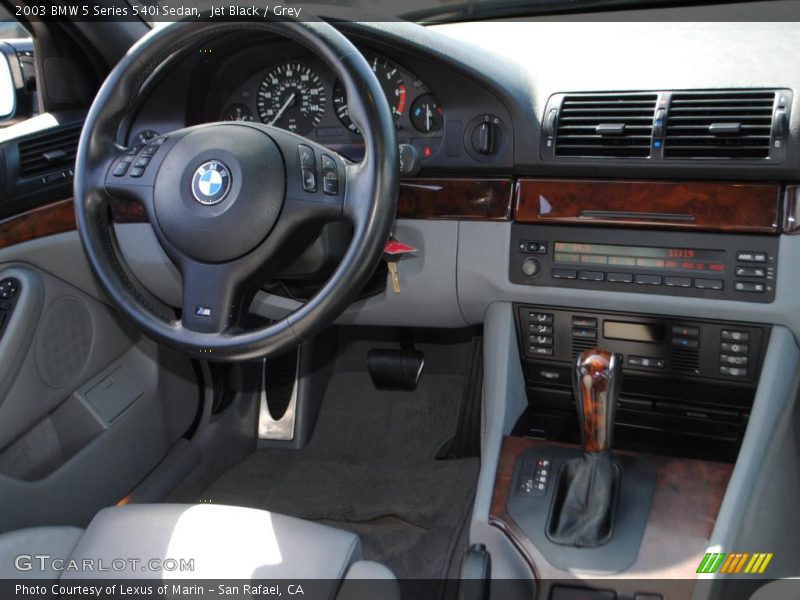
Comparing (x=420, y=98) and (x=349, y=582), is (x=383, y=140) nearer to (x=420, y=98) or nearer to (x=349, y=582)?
(x=420, y=98)

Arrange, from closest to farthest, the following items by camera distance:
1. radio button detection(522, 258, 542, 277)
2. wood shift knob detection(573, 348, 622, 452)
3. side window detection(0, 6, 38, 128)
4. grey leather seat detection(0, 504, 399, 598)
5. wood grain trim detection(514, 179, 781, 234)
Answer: grey leather seat detection(0, 504, 399, 598)
wood shift knob detection(573, 348, 622, 452)
wood grain trim detection(514, 179, 781, 234)
radio button detection(522, 258, 542, 277)
side window detection(0, 6, 38, 128)

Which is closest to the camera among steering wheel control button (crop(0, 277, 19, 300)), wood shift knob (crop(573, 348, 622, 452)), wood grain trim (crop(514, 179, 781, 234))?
wood shift knob (crop(573, 348, 622, 452))

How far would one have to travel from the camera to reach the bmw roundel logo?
1459 mm

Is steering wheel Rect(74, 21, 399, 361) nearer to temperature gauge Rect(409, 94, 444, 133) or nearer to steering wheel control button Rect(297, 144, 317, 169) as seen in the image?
steering wheel control button Rect(297, 144, 317, 169)

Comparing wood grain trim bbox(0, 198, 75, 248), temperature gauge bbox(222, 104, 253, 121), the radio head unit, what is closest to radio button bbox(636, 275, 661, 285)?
the radio head unit

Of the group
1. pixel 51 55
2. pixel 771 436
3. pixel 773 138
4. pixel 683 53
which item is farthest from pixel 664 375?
pixel 51 55

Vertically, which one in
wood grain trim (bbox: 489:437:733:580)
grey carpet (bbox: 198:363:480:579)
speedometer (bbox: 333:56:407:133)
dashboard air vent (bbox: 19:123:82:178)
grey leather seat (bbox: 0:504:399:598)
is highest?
speedometer (bbox: 333:56:407:133)

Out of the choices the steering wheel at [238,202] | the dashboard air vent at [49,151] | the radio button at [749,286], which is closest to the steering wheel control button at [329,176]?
the steering wheel at [238,202]

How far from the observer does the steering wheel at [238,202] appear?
4.65ft

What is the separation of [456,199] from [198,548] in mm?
967

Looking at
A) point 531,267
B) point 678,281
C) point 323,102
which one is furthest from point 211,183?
point 678,281

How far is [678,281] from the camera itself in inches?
69.2

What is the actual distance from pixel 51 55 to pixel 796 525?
7.10ft

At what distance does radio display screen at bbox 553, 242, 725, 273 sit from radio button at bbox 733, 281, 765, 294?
4cm
